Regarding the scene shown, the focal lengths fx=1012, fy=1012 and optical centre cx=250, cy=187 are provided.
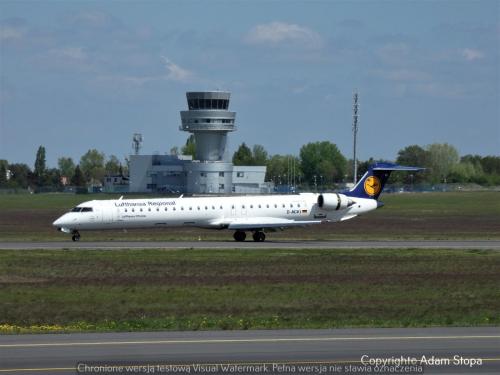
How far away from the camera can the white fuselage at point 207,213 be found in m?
49.6

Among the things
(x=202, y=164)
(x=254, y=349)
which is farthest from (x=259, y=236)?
(x=202, y=164)

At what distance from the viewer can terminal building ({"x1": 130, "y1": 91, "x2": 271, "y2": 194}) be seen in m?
155

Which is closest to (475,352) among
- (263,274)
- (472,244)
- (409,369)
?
(409,369)

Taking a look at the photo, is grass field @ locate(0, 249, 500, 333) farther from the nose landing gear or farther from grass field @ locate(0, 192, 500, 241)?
grass field @ locate(0, 192, 500, 241)

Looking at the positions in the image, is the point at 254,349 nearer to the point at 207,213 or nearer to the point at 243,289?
the point at 243,289

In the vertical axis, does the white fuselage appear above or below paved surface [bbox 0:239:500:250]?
above

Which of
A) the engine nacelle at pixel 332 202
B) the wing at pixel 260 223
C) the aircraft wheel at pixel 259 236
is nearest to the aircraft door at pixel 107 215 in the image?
the wing at pixel 260 223

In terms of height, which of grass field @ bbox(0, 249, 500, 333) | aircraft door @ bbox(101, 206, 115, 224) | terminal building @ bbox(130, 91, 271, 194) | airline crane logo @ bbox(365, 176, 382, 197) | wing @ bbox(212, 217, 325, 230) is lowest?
grass field @ bbox(0, 249, 500, 333)

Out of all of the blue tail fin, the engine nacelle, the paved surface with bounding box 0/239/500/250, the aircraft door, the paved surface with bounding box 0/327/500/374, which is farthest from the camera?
the blue tail fin

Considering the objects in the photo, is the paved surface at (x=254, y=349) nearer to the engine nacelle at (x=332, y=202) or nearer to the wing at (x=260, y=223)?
the wing at (x=260, y=223)

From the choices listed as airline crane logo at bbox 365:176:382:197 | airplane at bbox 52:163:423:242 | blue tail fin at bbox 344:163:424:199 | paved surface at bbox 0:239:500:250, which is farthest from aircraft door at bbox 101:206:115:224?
airline crane logo at bbox 365:176:382:197

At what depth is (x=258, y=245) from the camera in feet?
157

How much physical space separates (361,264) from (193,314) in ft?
44.1

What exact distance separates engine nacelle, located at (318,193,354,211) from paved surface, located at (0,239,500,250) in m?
1.87
